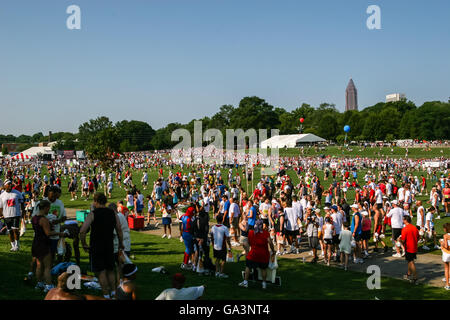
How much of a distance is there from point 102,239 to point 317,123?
398 feet

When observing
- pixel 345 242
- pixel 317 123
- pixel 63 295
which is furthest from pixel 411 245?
pixel 317 123

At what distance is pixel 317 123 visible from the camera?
12212 centimetres

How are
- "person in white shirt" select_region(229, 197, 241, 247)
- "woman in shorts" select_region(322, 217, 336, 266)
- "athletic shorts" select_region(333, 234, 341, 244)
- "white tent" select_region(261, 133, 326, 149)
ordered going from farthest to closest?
"white tent" select_region(261, 133, 326, 149) < "person in white shirt" select_region(229, 197, 241, 247) < "athletic shorts" select_region(333, 234, 341, 244) < "woman in shorts" select_region(322, 217, 336, 266)

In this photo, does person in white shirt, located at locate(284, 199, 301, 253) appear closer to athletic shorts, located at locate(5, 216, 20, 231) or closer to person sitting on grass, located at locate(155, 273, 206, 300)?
person sitting on grass, located at locate(155, 273, 206, 300)

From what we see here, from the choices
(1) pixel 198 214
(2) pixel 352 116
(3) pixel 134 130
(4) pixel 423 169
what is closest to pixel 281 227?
(1) pixel 198 214

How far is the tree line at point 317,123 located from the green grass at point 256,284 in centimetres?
6417

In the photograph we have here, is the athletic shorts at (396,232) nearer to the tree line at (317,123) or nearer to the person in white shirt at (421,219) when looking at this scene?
the person in white shirt at (421,219)

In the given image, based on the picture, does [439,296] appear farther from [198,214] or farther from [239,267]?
[198,214]

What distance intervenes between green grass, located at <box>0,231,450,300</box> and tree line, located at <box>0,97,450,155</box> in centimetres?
6417

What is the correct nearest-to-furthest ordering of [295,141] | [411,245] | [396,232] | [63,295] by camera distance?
1. [63,295]
2. [411,245]
3. [396,232]
4. [295,141]

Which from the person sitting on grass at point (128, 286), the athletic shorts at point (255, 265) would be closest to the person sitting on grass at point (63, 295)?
the person sitting on grass at point (128, 286)

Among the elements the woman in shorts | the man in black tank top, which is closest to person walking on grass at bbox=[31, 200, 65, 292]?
the man in black tank top

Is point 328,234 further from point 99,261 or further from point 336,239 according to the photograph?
point 99,261

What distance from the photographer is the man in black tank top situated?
5699 millimetres
